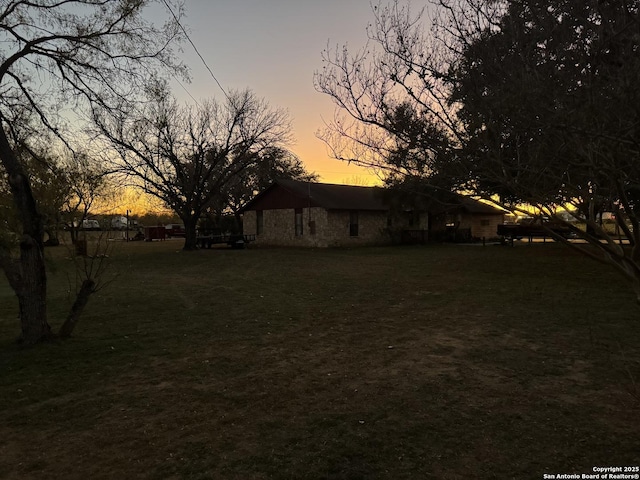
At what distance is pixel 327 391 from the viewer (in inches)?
176

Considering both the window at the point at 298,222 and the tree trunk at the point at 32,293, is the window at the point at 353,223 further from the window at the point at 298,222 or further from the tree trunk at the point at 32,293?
the tree trunk at the point at 32,293

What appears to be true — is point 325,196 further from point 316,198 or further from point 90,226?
point 90,226

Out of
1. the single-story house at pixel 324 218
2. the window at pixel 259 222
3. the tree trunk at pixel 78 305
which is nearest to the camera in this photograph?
the tree trunk at pixel 78 305

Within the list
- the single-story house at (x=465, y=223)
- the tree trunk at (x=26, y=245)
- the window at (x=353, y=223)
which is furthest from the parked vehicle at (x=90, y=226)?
the single-story house at (x=465, y=223)

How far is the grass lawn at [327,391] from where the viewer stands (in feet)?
10.3

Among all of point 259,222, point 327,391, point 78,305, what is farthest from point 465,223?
point 327,391

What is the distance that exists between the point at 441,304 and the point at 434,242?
24.7 meters

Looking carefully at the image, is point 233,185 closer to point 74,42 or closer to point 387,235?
point 387,235

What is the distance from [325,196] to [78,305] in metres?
24.9

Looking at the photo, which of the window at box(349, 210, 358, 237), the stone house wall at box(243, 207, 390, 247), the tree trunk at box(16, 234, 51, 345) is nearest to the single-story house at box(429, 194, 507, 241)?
the stone house wall at box(243, 207, 390, 247)

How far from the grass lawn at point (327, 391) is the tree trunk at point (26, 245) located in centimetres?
71

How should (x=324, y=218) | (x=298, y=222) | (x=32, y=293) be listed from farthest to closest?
(x=298, y=222), (x=324, y=218), (x=32, y=293)

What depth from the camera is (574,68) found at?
3508 millimetres

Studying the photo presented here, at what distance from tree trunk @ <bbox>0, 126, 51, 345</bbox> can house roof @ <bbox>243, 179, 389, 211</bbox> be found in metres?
22.2
